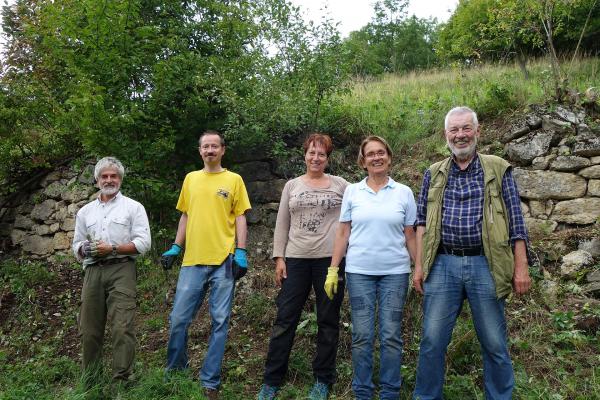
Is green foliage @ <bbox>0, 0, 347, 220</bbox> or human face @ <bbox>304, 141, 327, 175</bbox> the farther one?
green foliage @ <bbox>0, 0, 347, 220</bbox>

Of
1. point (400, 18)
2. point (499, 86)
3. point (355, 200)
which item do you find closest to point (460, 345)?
point (355, 200)

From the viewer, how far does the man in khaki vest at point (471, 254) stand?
2809mm

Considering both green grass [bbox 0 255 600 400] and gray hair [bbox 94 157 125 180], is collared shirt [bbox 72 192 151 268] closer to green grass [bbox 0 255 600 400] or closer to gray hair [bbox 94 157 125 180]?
gray hair [bbox 94 157 125 180]

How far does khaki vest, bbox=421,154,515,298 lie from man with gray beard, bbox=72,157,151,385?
2064mm

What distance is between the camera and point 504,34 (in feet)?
22.7

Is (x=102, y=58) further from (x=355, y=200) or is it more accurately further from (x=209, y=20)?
(x=355, y=200)

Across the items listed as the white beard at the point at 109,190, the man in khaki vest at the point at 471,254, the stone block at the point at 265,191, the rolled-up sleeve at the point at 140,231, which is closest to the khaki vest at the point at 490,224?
the man in khaki vest at the point at 471,254

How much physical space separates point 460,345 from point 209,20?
4.63 metres

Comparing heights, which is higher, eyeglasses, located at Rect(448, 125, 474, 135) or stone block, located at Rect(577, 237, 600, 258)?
eyeglasses, located at Rect(448, 125, 474, 135)

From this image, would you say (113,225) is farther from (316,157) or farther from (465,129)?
(465,129)

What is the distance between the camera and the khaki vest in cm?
277

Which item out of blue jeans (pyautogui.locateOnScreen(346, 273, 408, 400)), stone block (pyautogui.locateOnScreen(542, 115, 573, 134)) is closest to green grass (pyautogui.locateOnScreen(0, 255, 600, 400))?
blue jeans (pyautogui.locateOnScreen(346, 273, 408, 400))

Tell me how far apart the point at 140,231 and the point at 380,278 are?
5.94 feet

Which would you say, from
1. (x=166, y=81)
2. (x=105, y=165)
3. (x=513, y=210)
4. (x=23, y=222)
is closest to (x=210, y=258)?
(x=105, y=165)
